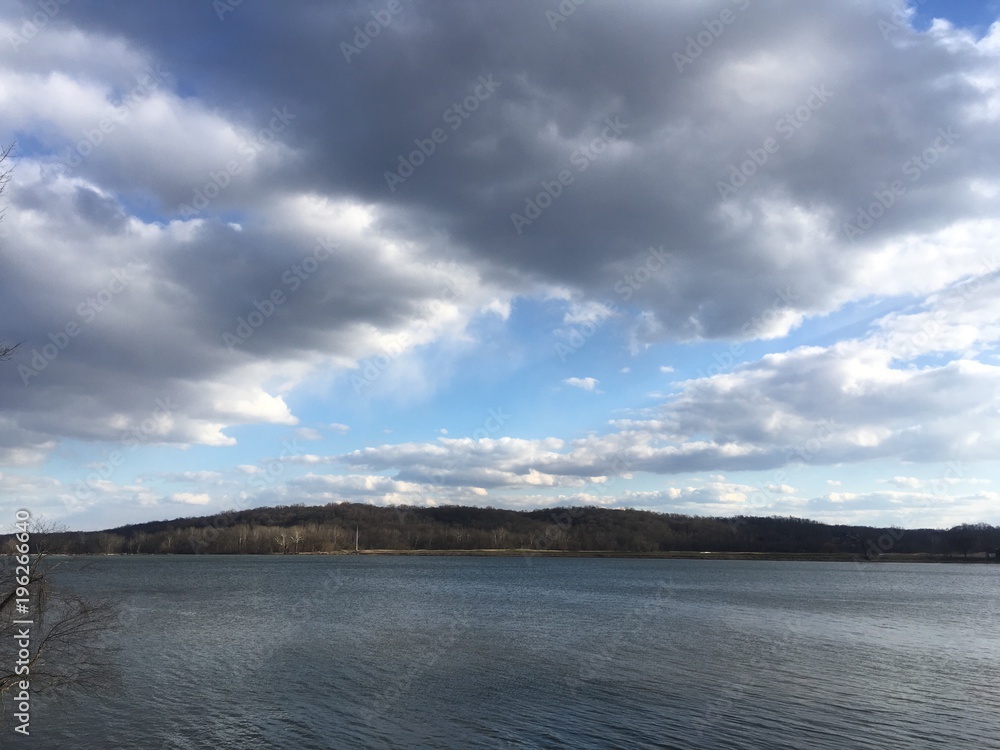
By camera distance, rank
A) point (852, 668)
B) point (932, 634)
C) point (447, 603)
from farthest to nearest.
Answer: point (447, 603) → point (932, 634) → point (852, 668)

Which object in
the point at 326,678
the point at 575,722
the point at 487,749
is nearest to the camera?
the point at 487,749

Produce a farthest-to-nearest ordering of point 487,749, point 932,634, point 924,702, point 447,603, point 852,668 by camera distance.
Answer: point 447,603
point 932,634
point 852,668
point 924,702
point 487,749

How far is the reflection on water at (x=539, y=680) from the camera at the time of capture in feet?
73.2

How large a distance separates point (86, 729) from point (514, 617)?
35.1 metres

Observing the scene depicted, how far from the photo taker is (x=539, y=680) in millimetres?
30047

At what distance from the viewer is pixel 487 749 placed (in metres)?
20.8

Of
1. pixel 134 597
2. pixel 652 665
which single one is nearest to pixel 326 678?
pixel 652 665

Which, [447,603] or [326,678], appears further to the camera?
[447,603]

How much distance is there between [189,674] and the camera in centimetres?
3072

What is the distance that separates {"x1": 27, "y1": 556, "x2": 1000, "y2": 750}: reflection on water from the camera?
22297 millimetres

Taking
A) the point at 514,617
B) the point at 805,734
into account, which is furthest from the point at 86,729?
the point at 514,617

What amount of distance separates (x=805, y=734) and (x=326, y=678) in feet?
62.9

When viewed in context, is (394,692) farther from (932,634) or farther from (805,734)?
(932,634)

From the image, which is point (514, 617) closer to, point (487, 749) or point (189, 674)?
point (189, 674)
